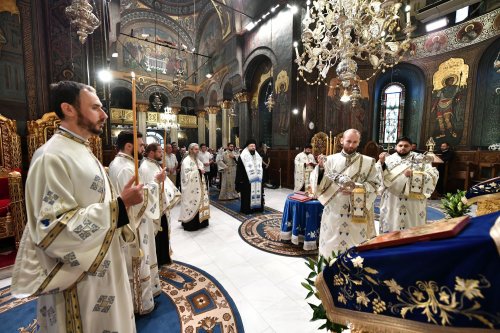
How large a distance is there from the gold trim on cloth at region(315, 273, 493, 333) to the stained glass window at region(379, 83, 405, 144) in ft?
40.9

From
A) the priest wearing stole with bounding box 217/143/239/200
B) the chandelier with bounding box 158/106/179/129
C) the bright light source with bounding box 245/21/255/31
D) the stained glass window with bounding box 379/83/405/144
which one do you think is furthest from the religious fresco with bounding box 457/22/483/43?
the chandelier with bounding box 158/106/179/129

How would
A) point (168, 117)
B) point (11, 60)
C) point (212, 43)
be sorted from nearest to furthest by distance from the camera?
point (11, 60) → point (168, 117) → point (212, 43)

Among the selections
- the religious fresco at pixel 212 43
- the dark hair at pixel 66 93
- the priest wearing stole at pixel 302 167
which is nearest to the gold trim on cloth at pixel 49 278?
the dark hair at pixel 66 93

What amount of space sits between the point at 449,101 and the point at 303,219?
31.7 feet

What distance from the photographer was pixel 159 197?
9.09 feet

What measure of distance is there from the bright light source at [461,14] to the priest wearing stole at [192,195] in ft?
38.7

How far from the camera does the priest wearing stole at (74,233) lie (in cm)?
125

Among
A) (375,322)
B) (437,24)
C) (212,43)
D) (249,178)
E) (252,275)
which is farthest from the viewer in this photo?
(212,43)

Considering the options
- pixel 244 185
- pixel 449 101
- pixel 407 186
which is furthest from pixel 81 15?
pixel 449 101

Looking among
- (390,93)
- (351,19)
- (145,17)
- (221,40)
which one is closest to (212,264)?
(351,19)

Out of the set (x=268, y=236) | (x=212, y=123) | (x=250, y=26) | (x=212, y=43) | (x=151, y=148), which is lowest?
(x=268, y=236)

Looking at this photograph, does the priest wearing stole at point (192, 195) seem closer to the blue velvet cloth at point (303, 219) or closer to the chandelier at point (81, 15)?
the blue velvet cloth at point (303, 219)

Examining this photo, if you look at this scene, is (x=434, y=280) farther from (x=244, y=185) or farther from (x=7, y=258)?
(x=244, y=185)

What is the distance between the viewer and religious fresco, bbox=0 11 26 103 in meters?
4.53
